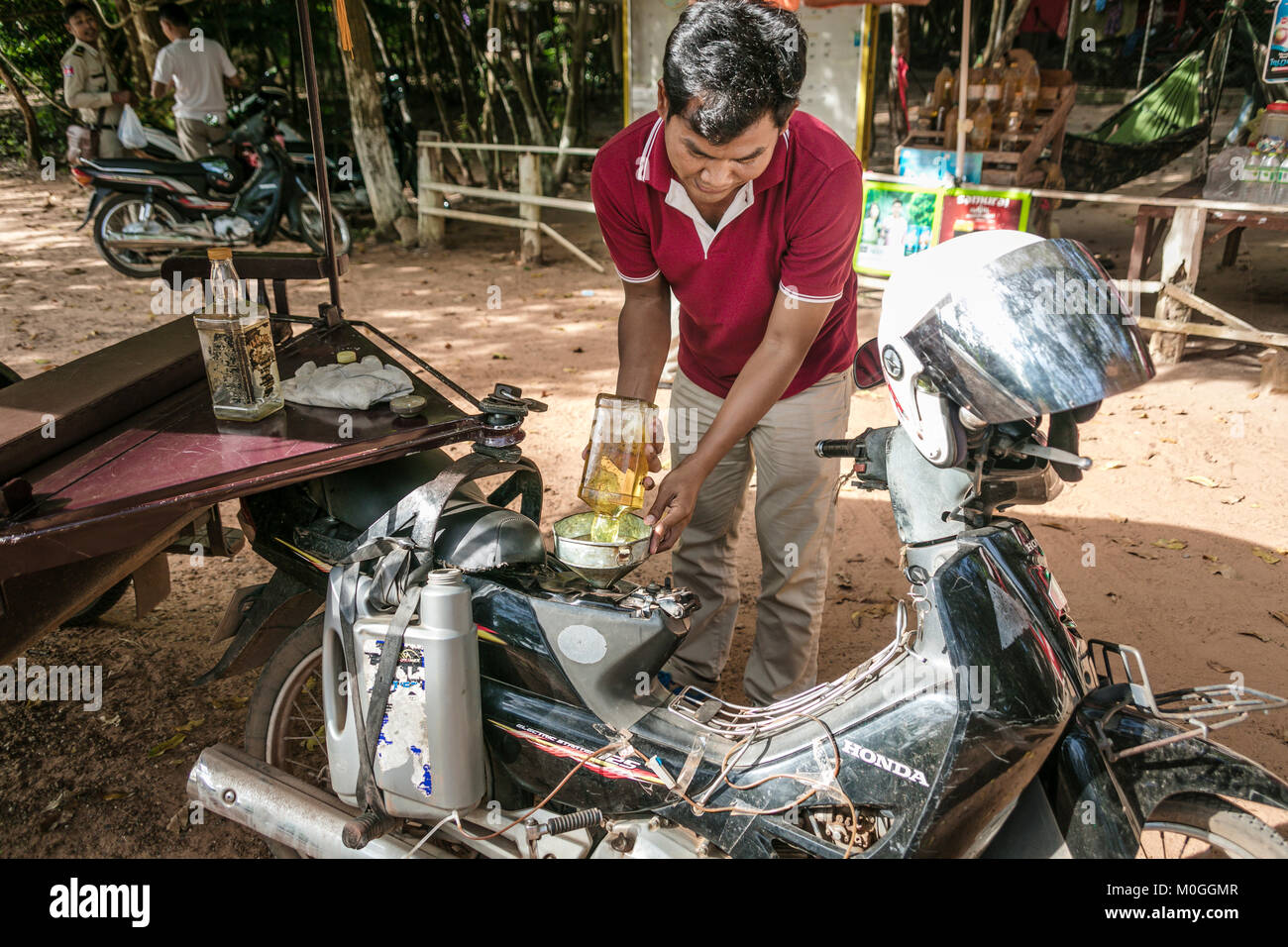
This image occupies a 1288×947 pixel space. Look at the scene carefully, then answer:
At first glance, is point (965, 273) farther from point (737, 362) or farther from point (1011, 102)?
point (1011, 102)

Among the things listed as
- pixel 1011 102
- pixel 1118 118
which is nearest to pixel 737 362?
pixel 1011 102

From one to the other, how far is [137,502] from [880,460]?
4.55 ft

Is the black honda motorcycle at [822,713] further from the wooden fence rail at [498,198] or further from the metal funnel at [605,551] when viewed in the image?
the wooden fence rail at [498,198]

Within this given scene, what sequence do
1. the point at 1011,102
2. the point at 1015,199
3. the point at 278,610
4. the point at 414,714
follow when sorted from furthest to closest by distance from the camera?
the point at 1011,102 → the point at 1015,199 → the point at 278,610 → the point at 414,714

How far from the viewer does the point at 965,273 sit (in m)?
1.49

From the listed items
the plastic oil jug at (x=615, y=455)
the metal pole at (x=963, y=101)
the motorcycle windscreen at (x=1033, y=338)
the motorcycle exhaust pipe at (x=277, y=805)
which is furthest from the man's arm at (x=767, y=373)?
the metal pole at (x=963, y=101)

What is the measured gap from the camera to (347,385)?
215cm

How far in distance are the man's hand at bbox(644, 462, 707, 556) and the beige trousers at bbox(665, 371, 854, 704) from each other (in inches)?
17.2

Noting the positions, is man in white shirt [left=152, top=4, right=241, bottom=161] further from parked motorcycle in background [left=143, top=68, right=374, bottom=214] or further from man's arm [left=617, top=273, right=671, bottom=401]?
man's arm [left=617, top=273, right=671, bottom=401]

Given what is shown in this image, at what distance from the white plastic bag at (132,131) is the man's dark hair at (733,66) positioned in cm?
792

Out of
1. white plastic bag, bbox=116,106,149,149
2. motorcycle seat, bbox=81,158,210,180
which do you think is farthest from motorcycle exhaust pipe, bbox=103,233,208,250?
white plastic bag, bbox=116,106,149,149

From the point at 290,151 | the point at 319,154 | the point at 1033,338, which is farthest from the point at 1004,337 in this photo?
the point at 290,151

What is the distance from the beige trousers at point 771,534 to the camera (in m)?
2.36
